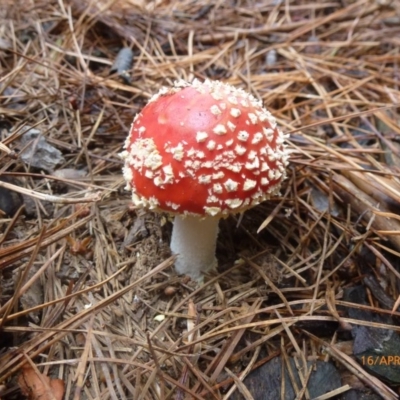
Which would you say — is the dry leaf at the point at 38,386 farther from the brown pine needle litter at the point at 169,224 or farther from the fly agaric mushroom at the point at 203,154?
the fly agaric mushroom at the point at 203,154

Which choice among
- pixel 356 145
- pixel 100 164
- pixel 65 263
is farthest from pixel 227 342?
pixel 356 145

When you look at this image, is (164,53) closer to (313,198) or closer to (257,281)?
(313,198)

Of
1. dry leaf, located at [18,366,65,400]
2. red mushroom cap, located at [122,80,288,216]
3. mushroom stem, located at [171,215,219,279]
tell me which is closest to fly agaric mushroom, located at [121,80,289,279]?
red mushroom cap, located at [122,80,288,216]

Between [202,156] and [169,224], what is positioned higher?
[202,156]

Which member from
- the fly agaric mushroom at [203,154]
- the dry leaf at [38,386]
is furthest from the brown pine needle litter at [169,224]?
the fly agaric mushroom at [203,154]

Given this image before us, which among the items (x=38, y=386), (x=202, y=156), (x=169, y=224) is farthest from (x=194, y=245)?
(x=38, y=386)
